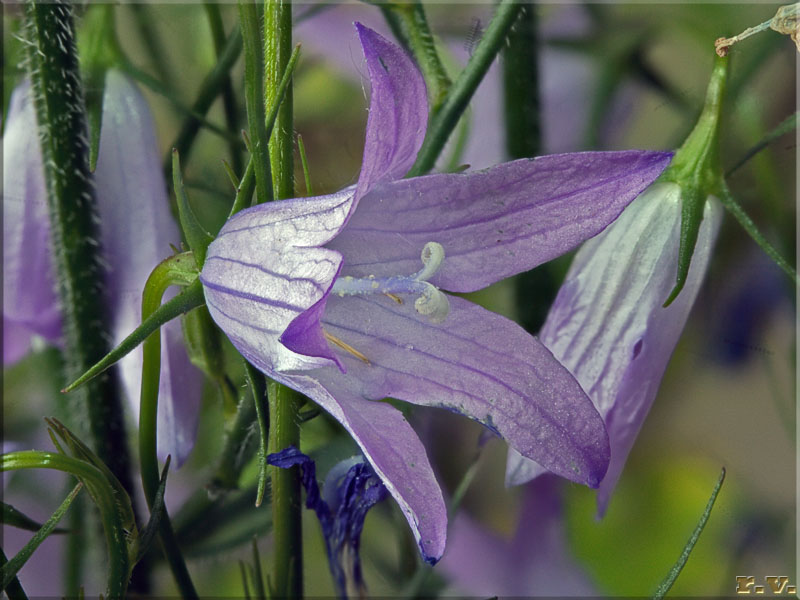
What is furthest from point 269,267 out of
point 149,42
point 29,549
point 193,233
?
point 149,42

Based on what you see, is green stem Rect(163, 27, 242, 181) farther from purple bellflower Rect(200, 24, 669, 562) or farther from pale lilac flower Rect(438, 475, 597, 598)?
pale lilac flower Rect(438, 475, 597, 598)

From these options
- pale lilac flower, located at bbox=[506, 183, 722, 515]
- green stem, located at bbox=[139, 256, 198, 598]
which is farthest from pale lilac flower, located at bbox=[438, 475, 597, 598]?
green stem, located at bbox=[139, 256, 198, 598]

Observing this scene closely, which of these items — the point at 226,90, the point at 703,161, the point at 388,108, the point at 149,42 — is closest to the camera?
the point at 388,108

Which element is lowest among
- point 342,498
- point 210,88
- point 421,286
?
point 342,498

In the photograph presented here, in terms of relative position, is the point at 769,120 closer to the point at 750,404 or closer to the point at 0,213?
the point at 750,404

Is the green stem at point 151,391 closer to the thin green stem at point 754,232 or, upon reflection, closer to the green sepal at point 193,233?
the green sepal at point 193,233

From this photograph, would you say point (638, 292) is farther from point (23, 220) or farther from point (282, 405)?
point (23, 220)

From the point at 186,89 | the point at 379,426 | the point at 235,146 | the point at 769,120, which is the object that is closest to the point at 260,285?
the point at 379,426
